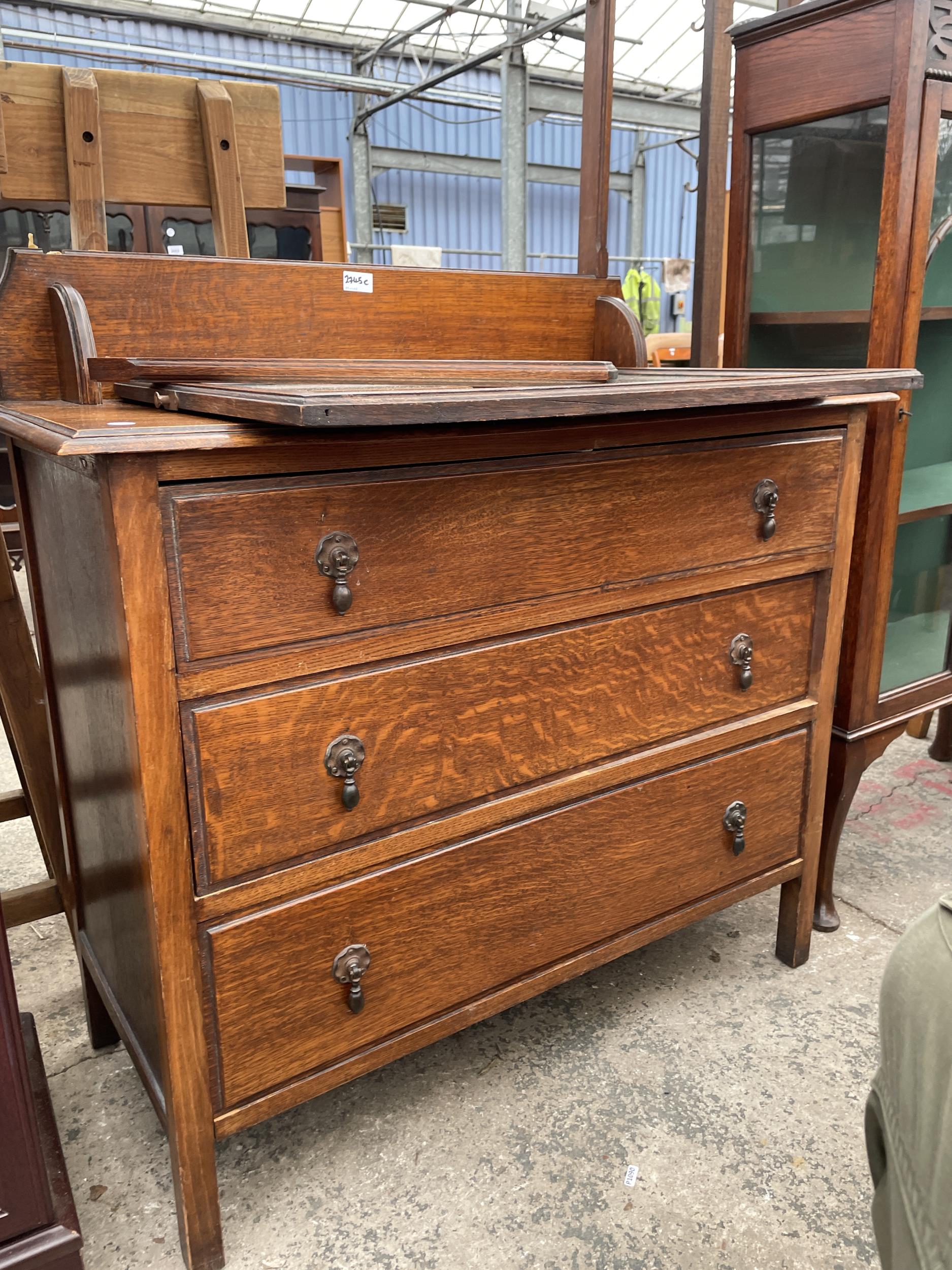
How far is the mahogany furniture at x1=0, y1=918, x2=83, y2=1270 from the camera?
1132 millimetres

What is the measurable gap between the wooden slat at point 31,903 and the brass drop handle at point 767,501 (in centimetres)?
147

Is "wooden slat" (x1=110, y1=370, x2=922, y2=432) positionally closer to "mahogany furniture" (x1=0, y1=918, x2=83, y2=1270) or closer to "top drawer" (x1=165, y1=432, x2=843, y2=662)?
"top drawer" (x1=165, y1=432, x2=843, y2=662)

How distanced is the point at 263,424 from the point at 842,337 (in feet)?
4.61

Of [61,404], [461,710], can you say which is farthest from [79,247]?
[461,710]

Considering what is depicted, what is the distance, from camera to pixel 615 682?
4.89 feet

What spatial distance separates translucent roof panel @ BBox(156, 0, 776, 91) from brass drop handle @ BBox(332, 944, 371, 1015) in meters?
9.05

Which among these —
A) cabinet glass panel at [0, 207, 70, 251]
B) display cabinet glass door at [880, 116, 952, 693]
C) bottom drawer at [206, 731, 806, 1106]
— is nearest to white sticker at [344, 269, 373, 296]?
bottom drawer at [206, 731, 806, 1106]

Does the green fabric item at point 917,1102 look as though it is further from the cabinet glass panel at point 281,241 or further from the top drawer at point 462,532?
the cabinet glass panel at point 281,241

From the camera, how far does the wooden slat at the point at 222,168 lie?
185cm

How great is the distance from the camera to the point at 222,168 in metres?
1.89

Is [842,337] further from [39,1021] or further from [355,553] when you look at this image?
[39,1021]

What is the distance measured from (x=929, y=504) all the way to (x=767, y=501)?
714 mm

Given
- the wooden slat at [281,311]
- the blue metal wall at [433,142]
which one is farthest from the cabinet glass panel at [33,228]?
the wooden slat at [281,311]

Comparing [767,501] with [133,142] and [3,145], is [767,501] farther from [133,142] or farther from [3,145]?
[3,145]
